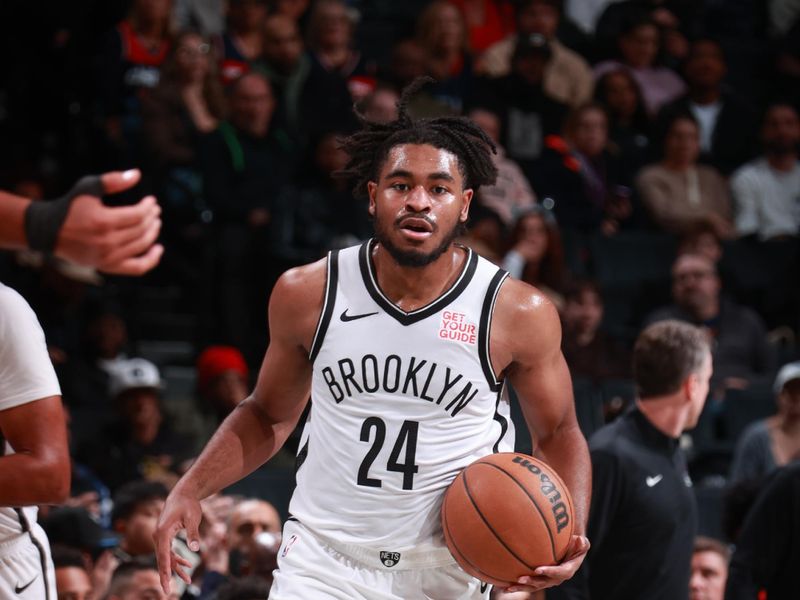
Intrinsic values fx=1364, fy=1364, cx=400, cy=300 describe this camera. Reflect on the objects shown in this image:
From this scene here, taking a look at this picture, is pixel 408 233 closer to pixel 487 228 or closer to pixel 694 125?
pixel 487 228

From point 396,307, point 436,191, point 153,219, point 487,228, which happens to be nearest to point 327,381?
point 396,307

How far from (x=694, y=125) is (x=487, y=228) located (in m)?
2.52

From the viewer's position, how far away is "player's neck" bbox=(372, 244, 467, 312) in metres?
4.29

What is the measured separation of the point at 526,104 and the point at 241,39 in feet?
8.03

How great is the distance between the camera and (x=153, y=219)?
139 inches

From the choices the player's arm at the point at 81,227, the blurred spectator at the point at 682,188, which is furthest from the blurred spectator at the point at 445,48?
the player's arm at the point at 81,227

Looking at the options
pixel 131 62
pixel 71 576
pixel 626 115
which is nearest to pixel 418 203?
pixel 71 576

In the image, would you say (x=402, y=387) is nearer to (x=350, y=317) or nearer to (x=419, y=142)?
(x=350, y=317)

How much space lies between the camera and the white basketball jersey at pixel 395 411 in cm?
416

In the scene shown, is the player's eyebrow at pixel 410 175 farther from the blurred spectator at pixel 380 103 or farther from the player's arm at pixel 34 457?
the blurred spectator at pixel 380 103

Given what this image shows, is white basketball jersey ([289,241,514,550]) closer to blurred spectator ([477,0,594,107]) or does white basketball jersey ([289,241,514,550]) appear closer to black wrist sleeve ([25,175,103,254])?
black wrist sleeve ([25,175,103,254])

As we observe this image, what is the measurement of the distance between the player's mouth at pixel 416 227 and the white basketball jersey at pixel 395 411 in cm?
22

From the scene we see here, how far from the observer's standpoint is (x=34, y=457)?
13.3ft

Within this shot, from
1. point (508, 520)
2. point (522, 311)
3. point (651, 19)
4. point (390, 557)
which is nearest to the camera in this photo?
point (508, 520)
